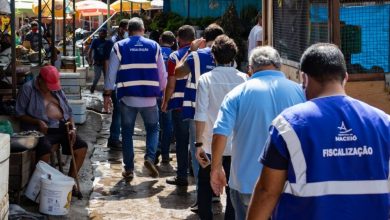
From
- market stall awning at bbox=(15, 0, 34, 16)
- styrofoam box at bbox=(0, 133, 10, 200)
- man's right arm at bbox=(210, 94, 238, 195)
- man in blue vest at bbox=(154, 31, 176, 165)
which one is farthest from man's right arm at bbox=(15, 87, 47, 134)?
market stall awning at bbox=(15, 0, 34, 16)

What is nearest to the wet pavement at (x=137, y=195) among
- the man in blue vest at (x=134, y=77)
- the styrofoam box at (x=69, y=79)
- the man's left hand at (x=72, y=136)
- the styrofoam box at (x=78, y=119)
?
the man in blue vest at (x=134, y=77)

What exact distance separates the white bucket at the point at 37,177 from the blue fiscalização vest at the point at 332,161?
405cm

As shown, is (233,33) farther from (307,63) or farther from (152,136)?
(307,63)

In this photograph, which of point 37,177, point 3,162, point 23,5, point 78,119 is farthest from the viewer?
point 23,5

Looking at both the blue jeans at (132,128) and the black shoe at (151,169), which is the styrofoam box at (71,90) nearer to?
the blue jeans at (132,128)

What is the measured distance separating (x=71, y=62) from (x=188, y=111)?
688 centimetres

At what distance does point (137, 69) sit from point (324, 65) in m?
5.32

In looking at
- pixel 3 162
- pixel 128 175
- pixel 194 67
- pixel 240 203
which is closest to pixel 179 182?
pixel 128 175

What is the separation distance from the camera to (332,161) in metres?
2.88

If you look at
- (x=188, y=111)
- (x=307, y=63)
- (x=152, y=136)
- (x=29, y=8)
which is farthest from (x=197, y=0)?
(x=307, y=63)

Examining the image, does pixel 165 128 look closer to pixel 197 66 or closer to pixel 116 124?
pixel 116 124

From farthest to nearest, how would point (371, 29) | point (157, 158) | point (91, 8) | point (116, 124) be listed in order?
point (91, 8) → point (116, 124) → point (157, 158) → point (371, 29)

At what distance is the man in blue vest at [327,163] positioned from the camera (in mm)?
2877

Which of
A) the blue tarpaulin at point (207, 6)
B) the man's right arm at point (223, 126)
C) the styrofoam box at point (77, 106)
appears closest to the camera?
the man's right arm at point (223, 126)
